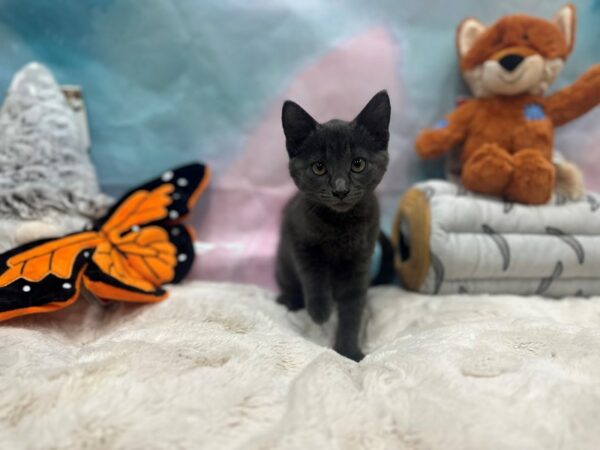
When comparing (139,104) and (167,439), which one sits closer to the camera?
(167,439)

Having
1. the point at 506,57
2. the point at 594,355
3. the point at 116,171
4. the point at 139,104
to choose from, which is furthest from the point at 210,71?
the point at 594,355

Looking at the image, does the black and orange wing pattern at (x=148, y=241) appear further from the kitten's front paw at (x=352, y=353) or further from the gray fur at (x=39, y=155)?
the kitten's front paw at (x=352, y=353)

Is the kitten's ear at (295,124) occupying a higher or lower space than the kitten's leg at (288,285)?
higher

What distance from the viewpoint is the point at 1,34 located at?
1.15 metres

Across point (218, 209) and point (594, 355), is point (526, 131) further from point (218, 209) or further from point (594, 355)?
point (218, 209)

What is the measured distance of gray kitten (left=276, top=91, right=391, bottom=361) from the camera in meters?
0.85

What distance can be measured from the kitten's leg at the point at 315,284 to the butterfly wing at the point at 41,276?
0.46 metres

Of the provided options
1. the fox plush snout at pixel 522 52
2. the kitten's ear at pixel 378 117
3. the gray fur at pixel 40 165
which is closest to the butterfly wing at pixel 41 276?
the gray fur at pixel 40 165

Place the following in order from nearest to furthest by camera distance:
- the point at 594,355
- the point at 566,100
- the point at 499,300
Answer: the point at 594,355, the point at 499,300, the point at 566,100

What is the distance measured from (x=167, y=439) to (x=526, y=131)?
1.10 meters

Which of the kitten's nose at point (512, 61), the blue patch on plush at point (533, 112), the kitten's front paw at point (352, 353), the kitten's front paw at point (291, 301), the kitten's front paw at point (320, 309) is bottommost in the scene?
the kitten's front paw at point (352, 353)

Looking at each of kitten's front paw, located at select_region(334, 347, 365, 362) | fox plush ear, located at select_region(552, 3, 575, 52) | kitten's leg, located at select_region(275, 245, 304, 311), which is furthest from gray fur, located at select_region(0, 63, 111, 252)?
fox plush ear, located at select_region(552, 3, 575, 52)

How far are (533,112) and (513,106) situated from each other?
53mm

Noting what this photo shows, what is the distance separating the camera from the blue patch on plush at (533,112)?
1164 millimetres
